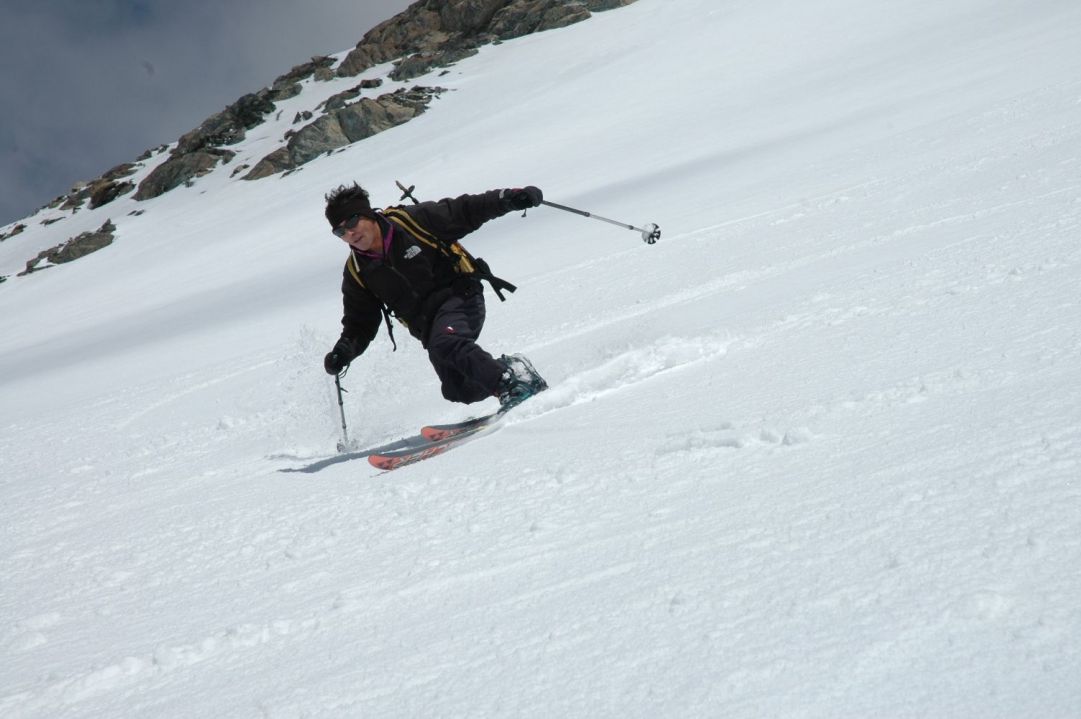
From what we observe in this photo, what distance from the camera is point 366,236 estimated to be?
4.14 meters

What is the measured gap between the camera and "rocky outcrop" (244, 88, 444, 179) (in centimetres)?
3809

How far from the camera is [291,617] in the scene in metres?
1.91

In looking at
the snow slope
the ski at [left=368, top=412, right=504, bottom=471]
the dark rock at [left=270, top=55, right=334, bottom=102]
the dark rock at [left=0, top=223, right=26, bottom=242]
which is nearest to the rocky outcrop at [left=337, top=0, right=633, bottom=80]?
the dark rock at [left=270, top=55, right=334, bottom=102]

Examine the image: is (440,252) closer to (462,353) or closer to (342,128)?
(462,353)

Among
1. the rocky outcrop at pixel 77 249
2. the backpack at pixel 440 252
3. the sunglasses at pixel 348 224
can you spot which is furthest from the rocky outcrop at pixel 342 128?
the sunglasses at pixel 348 224

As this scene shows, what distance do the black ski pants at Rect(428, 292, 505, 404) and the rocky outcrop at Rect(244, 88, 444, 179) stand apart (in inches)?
1398

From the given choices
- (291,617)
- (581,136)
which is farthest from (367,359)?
(581,136)

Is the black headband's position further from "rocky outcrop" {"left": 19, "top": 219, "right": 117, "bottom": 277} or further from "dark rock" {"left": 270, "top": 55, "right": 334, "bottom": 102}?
"dark rock" {"left": 270, "top": 55, "right": 334, "bottom": 102}

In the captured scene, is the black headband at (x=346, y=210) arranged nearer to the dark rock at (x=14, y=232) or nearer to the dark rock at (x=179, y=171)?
the dark rock at (x=179, y=171)

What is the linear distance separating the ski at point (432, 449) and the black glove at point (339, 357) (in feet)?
2.56

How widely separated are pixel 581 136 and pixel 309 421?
19.7 metres

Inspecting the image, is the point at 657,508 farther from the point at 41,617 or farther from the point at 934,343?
the point at 41,617

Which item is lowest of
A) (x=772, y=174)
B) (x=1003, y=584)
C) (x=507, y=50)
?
(x=772, y=174)

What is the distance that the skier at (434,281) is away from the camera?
4074mm
